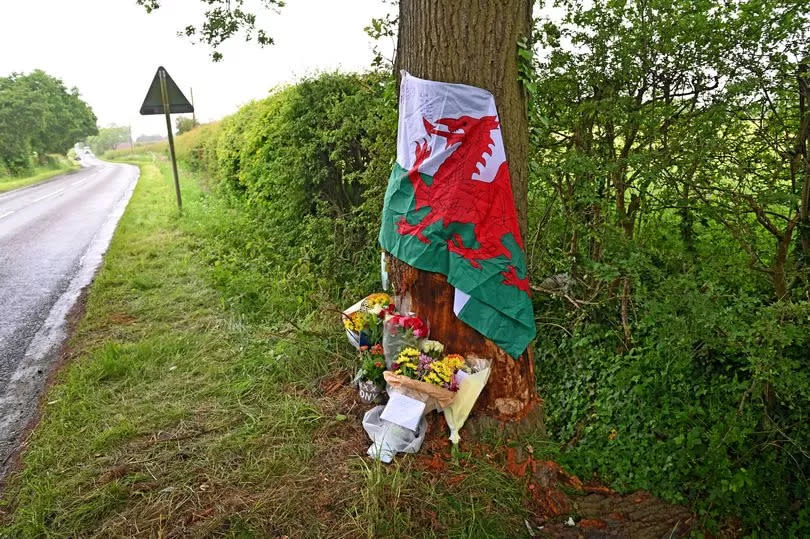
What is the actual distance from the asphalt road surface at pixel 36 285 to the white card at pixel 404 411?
2.17m

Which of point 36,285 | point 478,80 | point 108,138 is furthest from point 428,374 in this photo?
point 108,138

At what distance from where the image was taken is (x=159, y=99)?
9.42 metres

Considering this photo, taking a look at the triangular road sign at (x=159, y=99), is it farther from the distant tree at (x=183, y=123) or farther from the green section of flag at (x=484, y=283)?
the distant tree at (x=183, y=123)

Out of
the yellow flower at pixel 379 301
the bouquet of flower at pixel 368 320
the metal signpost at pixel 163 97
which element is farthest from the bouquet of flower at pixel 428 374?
the metal signpost at pixel 163 97

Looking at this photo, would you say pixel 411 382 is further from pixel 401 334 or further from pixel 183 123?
pixel 183 123

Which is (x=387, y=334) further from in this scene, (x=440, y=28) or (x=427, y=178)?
(x=440, y=28)

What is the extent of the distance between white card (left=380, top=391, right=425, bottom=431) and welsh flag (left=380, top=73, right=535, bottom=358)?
20.9 inches

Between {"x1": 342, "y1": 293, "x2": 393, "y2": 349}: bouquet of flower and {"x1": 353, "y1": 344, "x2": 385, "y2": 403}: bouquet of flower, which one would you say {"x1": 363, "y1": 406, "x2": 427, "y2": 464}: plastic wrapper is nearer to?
{"x1": 353, "y1": 344, "x2": 385, "y2": 403}: bouquet of flower

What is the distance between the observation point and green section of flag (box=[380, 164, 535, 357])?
2.81 metres

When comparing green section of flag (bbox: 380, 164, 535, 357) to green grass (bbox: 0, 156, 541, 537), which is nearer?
green grass (bbox: 0, 156, 541, 537)

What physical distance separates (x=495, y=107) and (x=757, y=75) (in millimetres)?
1564

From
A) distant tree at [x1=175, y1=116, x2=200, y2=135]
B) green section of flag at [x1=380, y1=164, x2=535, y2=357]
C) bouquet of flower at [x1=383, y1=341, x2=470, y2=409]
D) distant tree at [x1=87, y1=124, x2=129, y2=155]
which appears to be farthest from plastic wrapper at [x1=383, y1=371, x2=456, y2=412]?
distant tree at [x1=87, y1=124, x2=129, y2=155]

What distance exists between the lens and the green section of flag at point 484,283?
2.81 m

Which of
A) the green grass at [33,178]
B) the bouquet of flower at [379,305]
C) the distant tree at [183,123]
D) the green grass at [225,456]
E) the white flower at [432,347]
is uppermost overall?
the distant tree at [183,123]
